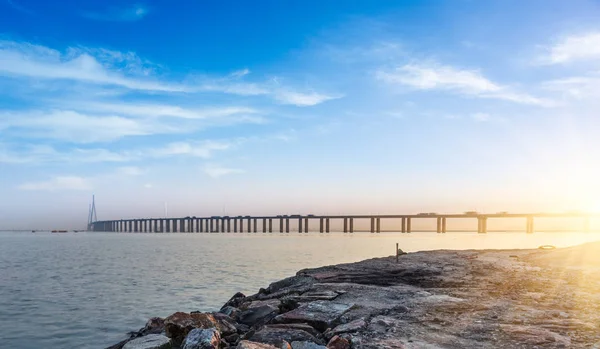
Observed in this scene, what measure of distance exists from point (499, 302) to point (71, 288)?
79.9 ft

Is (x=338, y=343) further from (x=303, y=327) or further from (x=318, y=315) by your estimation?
(x=318, y=315)

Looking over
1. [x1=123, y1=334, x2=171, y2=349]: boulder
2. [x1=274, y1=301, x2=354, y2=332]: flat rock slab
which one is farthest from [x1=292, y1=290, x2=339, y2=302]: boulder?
[x1=123, y1=334, x2=171, y2=349]: boulder

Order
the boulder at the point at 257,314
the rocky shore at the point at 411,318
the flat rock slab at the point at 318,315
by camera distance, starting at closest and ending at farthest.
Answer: the rocky shore at the point at 411,318 < the flat rock slab at the point at 318,315 < the boulder at the point at 257,314

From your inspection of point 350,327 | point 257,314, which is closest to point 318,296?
point 257,314

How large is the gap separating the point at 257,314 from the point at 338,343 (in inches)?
170

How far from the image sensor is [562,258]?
22.2 meters

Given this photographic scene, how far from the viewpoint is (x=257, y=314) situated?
38.0 feet

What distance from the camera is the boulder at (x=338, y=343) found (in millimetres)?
7597

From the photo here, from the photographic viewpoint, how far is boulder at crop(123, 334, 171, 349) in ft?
28.8

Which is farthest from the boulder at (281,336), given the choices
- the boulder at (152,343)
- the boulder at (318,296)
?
the boulder at (318,296)

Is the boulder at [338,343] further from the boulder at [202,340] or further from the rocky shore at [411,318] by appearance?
the boulder at [202,340]

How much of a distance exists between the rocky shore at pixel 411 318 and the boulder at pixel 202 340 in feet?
0.06

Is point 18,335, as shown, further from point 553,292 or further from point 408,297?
point 553,292

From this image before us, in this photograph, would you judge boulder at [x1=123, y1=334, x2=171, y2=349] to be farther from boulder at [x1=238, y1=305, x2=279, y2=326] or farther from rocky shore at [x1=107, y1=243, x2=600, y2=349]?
boulder at [x1=238, y1=305, x2=279, y2=326]
